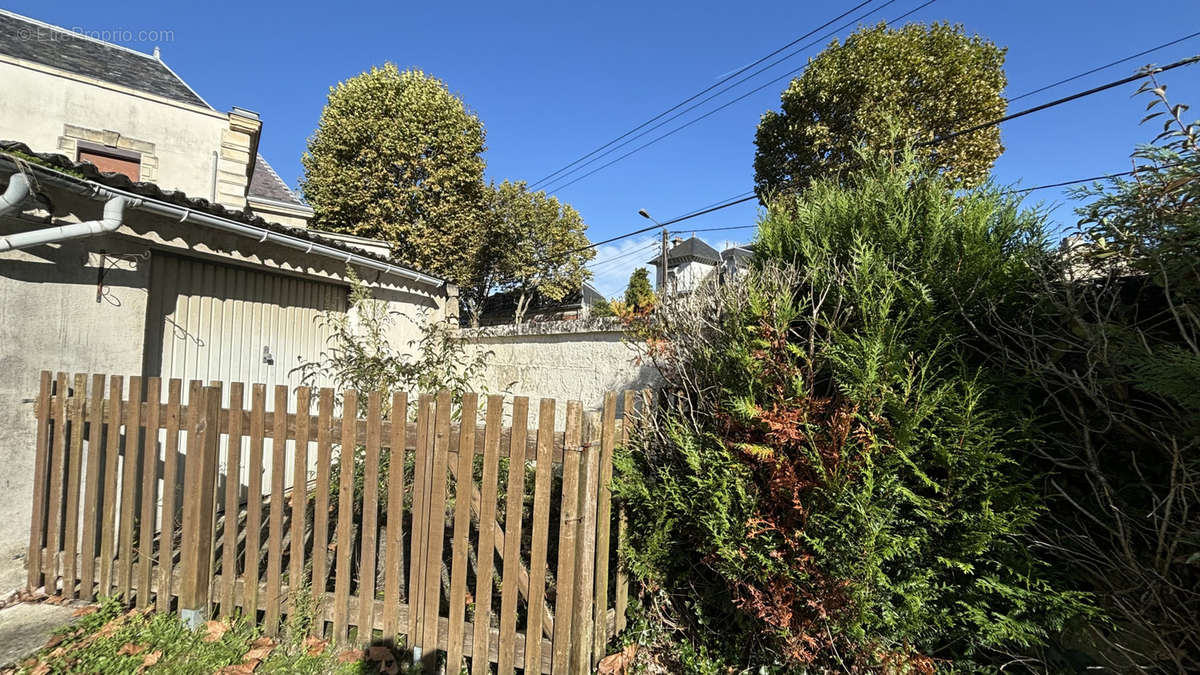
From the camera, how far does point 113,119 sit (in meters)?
9.30

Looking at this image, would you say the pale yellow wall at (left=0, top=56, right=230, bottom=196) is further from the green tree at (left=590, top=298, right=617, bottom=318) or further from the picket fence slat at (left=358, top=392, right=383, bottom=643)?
the picket fence slat at (left=358, top=392, right=383, bottom=643)

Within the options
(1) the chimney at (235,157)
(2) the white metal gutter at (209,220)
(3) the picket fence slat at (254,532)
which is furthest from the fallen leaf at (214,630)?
(1) the chimney at (235,157)

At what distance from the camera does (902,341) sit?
228 centimetres

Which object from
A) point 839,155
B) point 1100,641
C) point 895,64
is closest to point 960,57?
point 895,64

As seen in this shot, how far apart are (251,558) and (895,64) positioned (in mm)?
12779

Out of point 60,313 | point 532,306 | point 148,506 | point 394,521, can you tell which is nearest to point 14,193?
point 60,313

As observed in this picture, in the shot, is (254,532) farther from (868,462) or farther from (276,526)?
(868,462)

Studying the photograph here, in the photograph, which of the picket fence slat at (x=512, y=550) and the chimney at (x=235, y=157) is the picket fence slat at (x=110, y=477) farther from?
the chimney at (x=235, y=157)

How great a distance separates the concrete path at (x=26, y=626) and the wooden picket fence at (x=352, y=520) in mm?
133

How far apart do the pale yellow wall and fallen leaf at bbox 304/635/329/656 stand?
424 inches

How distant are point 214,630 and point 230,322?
8.57 feet

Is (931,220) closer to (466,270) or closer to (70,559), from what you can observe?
(70,559)

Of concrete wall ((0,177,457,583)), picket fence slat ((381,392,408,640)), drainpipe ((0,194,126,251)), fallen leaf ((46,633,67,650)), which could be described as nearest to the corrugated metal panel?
concrete wall ((0,177,457,583))

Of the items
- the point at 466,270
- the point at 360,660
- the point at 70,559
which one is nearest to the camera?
the point at 360,660
